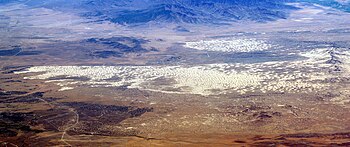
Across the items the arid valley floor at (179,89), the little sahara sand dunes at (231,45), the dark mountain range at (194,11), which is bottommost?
the arid valley floor at (179,89)

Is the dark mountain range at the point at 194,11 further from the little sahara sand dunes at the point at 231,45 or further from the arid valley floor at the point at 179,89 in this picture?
the little sahara sand dunes at the point at 231,45

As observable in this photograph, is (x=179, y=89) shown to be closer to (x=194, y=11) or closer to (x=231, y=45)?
(x=231, y=45)

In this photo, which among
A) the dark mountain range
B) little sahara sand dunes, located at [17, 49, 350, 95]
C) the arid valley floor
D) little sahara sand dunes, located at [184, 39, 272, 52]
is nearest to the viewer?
the arid valley floor

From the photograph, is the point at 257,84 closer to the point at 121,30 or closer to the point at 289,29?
the point at 289,29

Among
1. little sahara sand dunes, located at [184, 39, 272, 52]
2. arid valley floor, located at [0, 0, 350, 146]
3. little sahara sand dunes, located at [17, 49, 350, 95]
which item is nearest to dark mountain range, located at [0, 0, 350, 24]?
arid valley floor, located at [0, 0, 350, 146]

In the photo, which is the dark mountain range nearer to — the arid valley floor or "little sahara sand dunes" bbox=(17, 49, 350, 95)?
the arid valley floor

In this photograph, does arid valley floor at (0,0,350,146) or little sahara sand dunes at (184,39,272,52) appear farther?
little sahara sand dunes at (184,39,272,52)

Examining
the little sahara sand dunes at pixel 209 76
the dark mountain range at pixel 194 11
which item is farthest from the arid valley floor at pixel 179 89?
the dark mountain range at pixel 194 11
